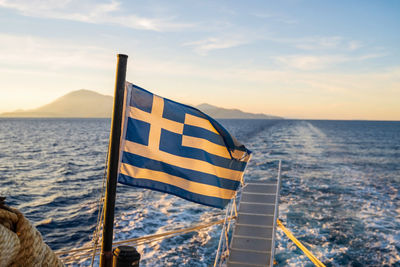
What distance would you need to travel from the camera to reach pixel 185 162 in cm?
723

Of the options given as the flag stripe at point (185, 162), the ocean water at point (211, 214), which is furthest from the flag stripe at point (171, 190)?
the ocean water at point (211, 214)

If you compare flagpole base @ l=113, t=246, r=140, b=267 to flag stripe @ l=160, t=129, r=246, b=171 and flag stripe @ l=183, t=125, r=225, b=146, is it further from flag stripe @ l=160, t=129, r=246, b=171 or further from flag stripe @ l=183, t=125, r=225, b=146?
flag stripe @ l=183, t=125, r=225, b=146

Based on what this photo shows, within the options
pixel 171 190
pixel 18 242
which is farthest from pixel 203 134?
pixel 18 242

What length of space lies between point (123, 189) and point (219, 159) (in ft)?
68.1

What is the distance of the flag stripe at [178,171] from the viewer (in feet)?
21.9

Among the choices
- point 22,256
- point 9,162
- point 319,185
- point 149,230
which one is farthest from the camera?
point 9,162

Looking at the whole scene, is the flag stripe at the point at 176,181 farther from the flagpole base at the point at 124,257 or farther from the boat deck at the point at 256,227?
the boat deck at the point at 256,227

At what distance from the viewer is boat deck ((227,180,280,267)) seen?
413 inches

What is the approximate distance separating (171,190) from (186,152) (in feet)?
3.05

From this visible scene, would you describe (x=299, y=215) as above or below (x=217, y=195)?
below

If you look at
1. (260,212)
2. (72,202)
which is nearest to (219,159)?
(260,212)

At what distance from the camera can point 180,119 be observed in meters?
7.13

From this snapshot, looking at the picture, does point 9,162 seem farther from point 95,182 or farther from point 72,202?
point 72,202

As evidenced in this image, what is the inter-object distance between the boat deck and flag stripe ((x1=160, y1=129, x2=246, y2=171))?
172 inches
